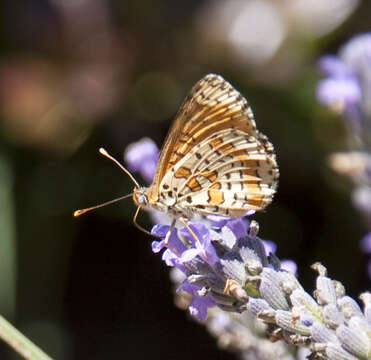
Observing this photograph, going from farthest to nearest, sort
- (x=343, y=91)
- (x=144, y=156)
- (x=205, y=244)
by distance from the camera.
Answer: (x=343, y=91) < (x=144, y=156) < (x=205, y=244)

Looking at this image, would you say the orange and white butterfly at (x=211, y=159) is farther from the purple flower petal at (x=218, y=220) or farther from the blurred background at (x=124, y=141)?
the blurred background at (x=124, y=141)

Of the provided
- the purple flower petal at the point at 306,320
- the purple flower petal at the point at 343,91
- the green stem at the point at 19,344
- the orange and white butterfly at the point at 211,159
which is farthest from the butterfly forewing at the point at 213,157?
the purple flower petal at the point at 343,91

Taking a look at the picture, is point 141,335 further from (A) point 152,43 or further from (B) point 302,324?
(B) point 302,324

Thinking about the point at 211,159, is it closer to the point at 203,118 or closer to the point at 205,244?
the point at 203,118

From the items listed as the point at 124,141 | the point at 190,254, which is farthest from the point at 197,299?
the point at 124,141

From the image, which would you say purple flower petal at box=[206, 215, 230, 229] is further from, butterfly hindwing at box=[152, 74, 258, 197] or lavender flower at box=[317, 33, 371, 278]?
lavender flower at box=[317, 33, 371, 278]

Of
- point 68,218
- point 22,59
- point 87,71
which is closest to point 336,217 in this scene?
point 68,218

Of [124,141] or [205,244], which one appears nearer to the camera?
[205,244]

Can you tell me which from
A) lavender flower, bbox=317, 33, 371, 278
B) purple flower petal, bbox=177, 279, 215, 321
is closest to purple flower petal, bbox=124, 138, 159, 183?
purple flower petal, bbox=177, 279, 215, 321
